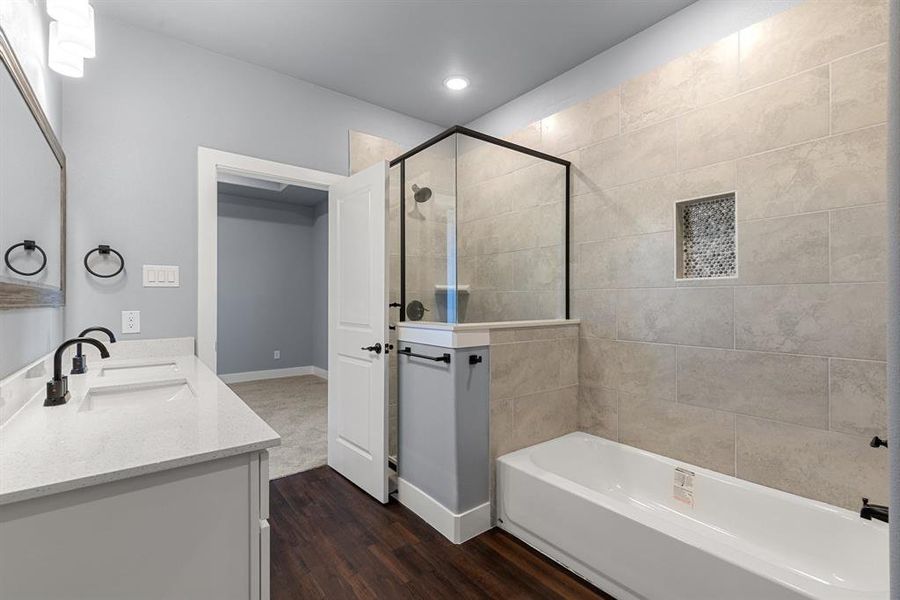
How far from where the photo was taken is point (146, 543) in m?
0.92

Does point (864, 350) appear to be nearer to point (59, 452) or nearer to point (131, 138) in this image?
point (59, 452)

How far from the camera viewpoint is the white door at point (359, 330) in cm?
246

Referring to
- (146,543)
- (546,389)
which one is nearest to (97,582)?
→ (146,543)

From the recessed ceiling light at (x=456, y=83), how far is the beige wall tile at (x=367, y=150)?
634mm

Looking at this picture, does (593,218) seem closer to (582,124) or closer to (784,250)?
(582,124)

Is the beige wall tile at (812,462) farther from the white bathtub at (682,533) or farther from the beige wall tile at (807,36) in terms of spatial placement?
the beige wall tile at (807,36)

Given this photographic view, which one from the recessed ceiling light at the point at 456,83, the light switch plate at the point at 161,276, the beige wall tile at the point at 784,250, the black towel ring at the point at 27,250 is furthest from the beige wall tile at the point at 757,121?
Answer: the light switch plate at the point at 161,276

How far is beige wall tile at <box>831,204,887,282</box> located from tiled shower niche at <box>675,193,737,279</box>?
368 millimetres

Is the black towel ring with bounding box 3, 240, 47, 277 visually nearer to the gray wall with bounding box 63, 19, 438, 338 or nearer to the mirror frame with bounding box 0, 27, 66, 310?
the mirror frame with bounding box 0, 27, 66, 310

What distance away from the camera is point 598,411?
2.56m

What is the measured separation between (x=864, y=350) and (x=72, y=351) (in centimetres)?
353

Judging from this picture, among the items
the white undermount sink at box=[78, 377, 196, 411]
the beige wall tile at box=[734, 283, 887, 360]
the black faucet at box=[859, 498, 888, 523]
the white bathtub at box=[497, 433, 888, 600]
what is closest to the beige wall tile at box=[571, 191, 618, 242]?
the beige wall tile at box=[734, 283, 887, 360]

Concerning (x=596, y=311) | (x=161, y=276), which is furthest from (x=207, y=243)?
(x=596, y=311)

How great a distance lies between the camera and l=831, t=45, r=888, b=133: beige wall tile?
5.18 feet
